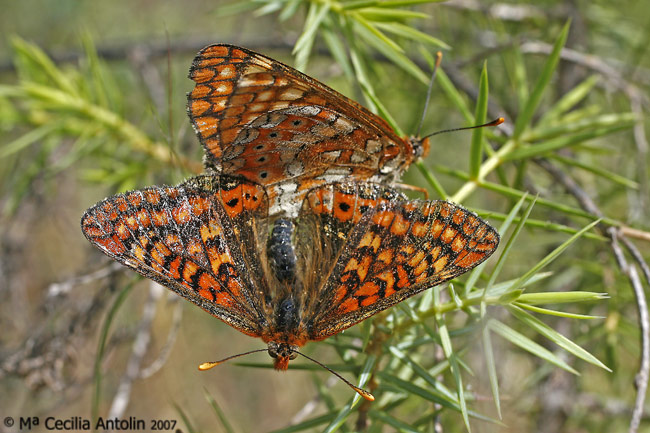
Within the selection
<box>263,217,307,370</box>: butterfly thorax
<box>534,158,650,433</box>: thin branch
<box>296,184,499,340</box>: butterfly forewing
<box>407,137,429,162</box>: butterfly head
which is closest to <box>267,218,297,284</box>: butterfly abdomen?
<box>263,217,307,370</box>: butterfly thorax

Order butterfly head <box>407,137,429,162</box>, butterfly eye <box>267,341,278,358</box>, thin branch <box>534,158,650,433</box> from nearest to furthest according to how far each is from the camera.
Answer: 1. thin branch <box>534,158,650,433</box>
2. butterfly eye <box>267,341,278,358</box>
3. butterfly head <box>407,137,429,162</box>

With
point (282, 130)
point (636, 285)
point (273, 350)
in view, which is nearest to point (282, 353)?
point (273, 350)

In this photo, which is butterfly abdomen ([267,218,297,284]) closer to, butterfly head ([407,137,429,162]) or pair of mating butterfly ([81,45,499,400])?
pair of mating butterfly ([81,45,499,400])

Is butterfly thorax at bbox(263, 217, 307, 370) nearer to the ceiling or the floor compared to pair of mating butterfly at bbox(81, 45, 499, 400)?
nearer to the floor

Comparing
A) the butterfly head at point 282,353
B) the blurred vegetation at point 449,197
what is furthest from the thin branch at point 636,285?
the butterfly head at point 282,353

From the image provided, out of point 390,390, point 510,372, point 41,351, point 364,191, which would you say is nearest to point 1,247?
point 41,351

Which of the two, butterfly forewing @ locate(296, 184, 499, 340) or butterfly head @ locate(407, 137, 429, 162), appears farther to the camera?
butterfly head @ locate(407, 137, 429, 162)

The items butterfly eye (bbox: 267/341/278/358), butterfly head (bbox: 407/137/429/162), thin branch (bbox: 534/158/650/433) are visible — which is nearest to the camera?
thin branch (bbox: 534/158/650/433)

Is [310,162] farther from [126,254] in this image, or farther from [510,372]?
[510,372]

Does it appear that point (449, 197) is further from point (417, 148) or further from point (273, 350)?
point (273, 350)
